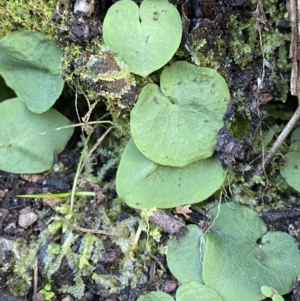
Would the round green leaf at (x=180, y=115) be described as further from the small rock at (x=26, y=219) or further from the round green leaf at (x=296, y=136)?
the small rock at (x=26, y=219)

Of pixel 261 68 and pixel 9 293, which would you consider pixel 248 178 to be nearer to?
pixel 261 68

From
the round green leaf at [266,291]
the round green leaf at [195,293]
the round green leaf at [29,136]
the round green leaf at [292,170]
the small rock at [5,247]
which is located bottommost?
the small rock at [5,247]

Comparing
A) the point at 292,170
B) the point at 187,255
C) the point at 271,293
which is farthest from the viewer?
the point at 292,170

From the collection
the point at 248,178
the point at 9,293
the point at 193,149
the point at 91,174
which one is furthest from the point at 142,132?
the point at 9,293

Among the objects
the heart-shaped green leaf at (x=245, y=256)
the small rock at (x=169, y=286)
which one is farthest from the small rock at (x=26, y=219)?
the heart-shaped green leaf at (x=245, y=256)

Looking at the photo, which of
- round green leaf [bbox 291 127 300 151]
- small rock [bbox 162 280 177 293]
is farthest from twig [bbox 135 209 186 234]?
round green leaf [bbox 291 127 300 151]

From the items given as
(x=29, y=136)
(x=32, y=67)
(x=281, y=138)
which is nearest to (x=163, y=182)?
(x=281, y=138)

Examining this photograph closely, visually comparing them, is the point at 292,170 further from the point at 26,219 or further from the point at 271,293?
the point at 26,219
